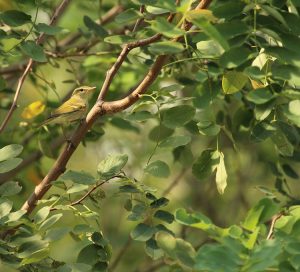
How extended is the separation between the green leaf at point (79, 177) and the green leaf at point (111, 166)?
3cm

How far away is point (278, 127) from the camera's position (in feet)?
6.77

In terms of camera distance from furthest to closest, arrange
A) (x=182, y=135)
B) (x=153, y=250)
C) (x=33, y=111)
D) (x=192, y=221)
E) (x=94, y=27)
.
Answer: (x=33, y=111) → (x=94, y=27) → (x=182, y=135) → (x=153, y=250) → (x=192, y=221)

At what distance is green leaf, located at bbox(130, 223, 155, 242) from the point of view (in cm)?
195

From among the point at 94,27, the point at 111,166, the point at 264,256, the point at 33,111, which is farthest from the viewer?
the point at 33,111

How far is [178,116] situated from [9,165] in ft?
1.54

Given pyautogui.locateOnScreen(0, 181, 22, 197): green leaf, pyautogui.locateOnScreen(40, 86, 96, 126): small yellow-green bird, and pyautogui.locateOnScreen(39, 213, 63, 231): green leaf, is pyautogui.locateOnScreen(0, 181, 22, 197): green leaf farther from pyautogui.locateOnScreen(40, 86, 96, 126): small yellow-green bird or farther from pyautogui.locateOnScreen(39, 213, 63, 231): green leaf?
pyautogui.locateOnScreen(40, 86, 96, 126): small yellow-green bird

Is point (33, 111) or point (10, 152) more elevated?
point (10, 152)

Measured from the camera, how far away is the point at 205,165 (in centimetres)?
223

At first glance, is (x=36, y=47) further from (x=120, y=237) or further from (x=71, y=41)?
(x=120, y=237)

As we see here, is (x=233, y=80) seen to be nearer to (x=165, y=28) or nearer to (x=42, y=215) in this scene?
(x=165, y=28)

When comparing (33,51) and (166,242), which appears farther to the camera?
(33,51)

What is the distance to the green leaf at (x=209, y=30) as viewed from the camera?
163 cm

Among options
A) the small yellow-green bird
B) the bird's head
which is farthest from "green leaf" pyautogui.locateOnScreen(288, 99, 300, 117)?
the bird's head

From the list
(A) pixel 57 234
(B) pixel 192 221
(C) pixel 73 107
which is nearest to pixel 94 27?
(C) pixel 73 107
